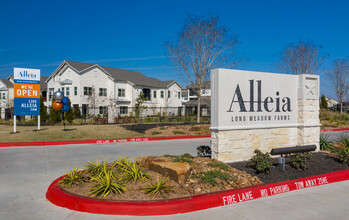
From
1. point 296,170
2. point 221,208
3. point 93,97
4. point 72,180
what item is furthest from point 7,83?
point 221,208

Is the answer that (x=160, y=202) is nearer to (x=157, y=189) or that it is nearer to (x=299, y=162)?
(x=157, y=189)

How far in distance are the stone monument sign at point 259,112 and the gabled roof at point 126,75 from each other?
110 feet

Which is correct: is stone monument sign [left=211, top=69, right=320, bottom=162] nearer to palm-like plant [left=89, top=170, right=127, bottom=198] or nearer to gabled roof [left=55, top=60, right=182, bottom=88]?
palm-like plant [left=89, top=170, right=127, bottom=198]

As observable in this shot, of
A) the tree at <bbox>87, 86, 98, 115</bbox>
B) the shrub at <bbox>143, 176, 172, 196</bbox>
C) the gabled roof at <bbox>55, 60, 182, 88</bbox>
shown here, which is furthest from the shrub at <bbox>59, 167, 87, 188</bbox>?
the gabled roof at <bbox>55, 60, 182, 88</bbox>

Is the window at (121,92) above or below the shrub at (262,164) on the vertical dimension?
above

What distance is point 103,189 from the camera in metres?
5.59

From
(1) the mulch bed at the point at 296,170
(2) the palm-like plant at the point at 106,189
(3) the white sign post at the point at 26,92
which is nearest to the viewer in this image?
(2) the palm-like plant at the point at 106,189

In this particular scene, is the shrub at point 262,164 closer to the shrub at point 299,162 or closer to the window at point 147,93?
the shrub at point 299,162

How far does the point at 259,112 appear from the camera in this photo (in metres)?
9.23

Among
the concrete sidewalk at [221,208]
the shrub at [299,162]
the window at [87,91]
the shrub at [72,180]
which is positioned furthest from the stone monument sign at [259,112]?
the window at [87,91]

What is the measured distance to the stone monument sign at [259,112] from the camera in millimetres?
8453

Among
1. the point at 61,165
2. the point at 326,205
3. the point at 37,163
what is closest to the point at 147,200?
the point at 326,205

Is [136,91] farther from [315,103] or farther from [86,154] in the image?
[315,103]

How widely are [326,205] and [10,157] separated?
1109 centimetres
